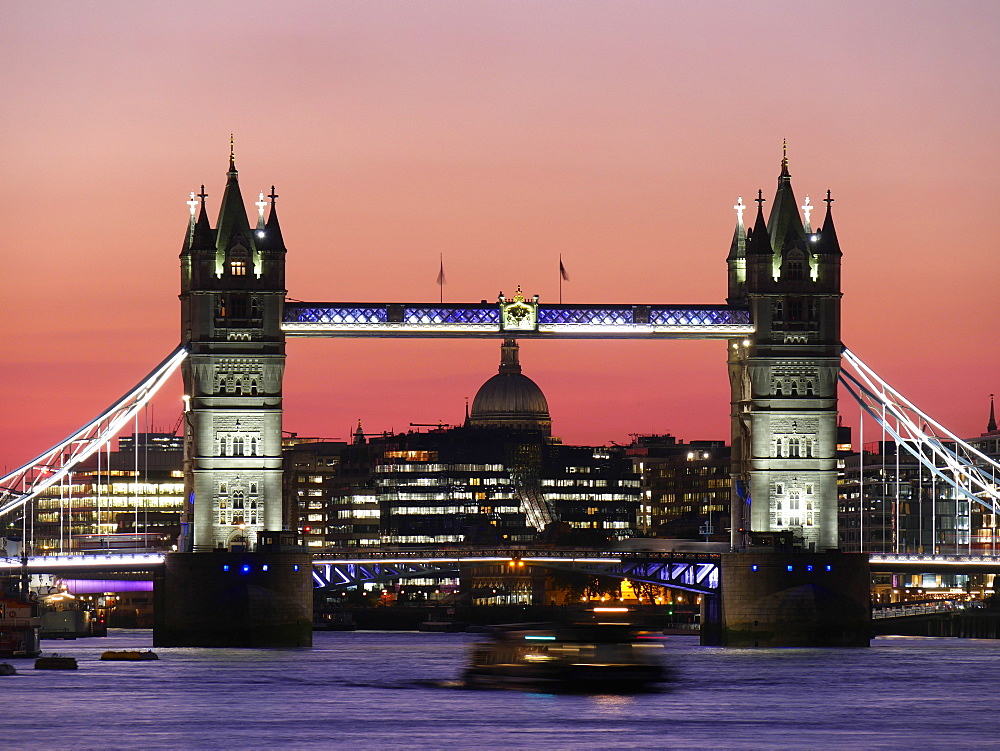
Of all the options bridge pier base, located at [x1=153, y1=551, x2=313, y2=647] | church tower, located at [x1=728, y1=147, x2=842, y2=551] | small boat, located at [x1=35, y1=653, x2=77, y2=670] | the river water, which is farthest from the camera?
church tower, located at [x1=728, y1=147, x2=842, y2=551]

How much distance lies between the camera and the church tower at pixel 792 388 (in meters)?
123

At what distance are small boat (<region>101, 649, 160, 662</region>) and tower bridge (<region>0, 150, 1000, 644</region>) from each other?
202 inches

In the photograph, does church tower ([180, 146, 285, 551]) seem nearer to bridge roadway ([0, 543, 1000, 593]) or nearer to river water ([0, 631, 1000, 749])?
bridge roadway ([0, 543, 1000, 593])

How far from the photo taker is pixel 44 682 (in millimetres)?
92062

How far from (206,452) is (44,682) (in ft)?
93.8

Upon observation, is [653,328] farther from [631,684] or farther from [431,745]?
[431,745]

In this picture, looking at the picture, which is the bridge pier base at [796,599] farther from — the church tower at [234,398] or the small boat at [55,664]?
the small boat at [55,664]

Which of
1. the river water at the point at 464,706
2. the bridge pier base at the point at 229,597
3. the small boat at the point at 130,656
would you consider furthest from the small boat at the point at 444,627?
the river water at the point at 464,706

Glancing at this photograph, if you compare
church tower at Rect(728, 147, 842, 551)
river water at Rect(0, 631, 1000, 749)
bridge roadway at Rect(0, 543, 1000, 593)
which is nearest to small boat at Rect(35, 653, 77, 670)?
river water at Rect(0, 631, 1000, 749)

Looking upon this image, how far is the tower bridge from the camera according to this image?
120m

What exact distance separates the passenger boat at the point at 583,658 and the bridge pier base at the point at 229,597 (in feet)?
112

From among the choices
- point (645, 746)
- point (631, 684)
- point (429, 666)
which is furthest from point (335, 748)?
point (429, 666)

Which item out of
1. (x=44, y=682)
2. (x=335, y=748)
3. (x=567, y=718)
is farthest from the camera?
(x=44, y=682)

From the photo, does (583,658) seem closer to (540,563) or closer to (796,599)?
(796,599)
